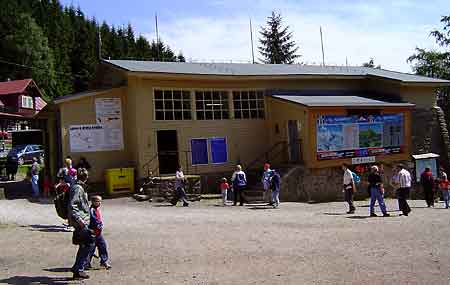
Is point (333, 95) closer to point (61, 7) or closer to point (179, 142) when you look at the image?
point (179, 142)

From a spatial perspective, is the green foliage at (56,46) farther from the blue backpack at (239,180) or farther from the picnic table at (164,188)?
the blue backpack at (239,180)

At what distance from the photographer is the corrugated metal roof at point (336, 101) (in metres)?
22.8

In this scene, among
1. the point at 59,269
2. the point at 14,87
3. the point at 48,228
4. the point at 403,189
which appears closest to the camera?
the point at 59,269

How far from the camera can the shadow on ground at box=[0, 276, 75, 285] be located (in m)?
8.06

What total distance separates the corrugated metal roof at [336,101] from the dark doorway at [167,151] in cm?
514

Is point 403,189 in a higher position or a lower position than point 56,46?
lower

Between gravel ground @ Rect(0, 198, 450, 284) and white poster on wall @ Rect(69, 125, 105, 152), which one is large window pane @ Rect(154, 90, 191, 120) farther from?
gravel ground @ Rect(0, 198, 450, 284)

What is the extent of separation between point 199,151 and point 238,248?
12.8 meters

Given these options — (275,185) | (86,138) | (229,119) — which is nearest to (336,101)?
(229,119)

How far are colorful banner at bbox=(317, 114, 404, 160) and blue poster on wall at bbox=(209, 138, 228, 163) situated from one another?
4.12m

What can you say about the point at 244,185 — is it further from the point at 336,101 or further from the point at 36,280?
the point at 36,280

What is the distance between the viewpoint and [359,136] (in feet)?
79.2

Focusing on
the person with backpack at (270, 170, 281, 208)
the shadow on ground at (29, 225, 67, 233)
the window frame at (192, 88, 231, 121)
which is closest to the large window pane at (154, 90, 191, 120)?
the window frame at (192, 88, 231, 121)

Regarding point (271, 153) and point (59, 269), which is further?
point (271, 153)
